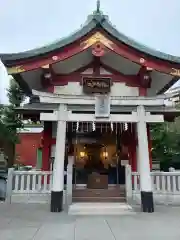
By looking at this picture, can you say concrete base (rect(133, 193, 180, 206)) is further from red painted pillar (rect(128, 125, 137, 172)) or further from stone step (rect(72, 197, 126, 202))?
red painted pillar (rect(128, 125, 137, 172))

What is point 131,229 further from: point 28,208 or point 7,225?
point 28,208

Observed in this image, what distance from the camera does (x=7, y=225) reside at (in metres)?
6.02

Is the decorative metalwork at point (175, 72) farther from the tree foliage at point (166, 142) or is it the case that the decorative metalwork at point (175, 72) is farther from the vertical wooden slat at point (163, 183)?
the tree foliage at point (166, 142)

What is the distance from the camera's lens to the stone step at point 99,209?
25.1 ft

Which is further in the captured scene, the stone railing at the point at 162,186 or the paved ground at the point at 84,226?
the stone railing at the point at 162,186

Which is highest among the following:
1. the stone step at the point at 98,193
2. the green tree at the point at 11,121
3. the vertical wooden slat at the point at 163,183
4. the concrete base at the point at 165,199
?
the green tree at the point at 11,121

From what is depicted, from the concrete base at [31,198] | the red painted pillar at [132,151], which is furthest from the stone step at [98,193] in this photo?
the red painted pillar at [132,151]

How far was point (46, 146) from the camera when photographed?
33.6ft

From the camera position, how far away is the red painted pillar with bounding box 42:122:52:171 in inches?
397

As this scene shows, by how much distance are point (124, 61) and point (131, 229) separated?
6.20 m

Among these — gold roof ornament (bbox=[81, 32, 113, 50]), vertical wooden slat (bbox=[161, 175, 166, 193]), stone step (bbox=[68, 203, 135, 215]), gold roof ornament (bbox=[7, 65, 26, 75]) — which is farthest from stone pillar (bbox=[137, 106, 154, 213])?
gold roof ornament (bbox=[7, 65, 26, 75])

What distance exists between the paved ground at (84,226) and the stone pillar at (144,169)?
40cm

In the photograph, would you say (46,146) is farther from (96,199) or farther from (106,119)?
(106,119)

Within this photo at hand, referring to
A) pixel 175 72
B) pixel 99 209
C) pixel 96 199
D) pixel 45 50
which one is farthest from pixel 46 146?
pixel 175 72
